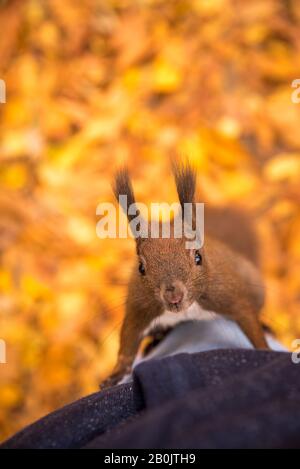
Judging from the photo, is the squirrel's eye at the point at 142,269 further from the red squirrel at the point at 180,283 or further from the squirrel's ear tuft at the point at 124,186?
the squirrel's ear tuft at the point at 124,186

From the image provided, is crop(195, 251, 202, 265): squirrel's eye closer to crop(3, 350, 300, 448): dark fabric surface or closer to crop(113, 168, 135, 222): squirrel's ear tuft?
crop(113, 168, 135, 222): squirrel's ear tuft

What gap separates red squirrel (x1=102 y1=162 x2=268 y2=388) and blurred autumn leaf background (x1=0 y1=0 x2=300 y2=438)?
A: 1.73ft

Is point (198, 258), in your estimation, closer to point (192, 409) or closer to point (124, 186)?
point (124, 186)

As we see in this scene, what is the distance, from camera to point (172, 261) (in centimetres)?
102

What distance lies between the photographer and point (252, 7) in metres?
2.00

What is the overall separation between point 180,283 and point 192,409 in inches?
14.8

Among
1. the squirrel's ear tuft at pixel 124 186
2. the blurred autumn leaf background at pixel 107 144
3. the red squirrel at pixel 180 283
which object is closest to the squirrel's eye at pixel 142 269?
the red squirrel at pixel 180 283

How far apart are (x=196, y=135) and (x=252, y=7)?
504 millimetres

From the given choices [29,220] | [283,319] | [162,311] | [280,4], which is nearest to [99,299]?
[29,220]

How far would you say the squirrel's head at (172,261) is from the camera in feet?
3.29

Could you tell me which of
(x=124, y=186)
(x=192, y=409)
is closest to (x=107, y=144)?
(x=124, y=186)

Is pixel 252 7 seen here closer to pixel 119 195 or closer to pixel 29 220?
pixel 29 220

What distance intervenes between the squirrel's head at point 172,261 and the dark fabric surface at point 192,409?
0.70 ft

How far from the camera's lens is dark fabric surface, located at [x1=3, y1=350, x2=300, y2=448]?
604 millimetres
